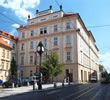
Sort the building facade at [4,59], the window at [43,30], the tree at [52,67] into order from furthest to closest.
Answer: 1. the window at [43,30]
2. the building facade at [4,59]
3. the tree at [52,67]

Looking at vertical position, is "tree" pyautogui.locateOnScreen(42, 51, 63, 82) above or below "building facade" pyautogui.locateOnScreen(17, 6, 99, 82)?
below

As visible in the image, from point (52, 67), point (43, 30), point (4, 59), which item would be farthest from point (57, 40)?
point (4, 59)

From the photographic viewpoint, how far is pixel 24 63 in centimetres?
4844

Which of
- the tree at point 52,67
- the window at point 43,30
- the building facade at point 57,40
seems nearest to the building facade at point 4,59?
the building facade at point 57,40

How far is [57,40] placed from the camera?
142 feet

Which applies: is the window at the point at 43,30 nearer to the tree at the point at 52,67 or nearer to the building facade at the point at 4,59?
the building facade at the point at 4,59

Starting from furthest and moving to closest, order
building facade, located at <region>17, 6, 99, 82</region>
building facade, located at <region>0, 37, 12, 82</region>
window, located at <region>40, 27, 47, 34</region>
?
window, located at <region>40, 27, 47, 34</region> < building facade, located at <region>17, 6, 99, 82</region> < building facade, located at <region>0, 37, 12, 82</region>

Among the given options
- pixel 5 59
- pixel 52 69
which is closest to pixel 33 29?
pixel 5 59

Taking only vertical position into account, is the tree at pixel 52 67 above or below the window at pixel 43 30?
below

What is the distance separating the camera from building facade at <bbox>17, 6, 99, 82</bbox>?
39844 millimetres

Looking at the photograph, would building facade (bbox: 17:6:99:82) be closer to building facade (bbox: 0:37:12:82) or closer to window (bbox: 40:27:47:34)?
window (bbox: 40:27:47:34)

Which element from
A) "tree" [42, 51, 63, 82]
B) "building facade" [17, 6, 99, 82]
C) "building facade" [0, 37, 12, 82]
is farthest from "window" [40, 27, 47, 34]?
"tree" [42, 51, 63, 82]

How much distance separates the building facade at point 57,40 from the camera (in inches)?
1569

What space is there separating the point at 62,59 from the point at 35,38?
40.5 ft
